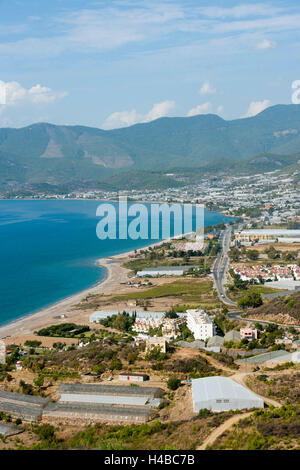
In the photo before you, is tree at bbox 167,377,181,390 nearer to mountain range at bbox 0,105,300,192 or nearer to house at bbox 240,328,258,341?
house at bbox 240,328,258,341

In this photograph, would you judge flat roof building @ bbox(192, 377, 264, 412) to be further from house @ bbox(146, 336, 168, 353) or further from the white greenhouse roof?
house @ bbox(146, 336, 168, 353)

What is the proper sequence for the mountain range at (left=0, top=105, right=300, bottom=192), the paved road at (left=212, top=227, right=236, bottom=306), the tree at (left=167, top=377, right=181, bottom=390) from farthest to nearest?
the mountain range at (left=0, top=105, right=300, bottom=192) < the paved road at (left=212, top=227, right=236, bottom=306) < the tree at (left=167, top=377, right=181, bottom=390)

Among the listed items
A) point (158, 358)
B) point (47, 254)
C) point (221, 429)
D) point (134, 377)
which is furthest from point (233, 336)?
point (47, 254)

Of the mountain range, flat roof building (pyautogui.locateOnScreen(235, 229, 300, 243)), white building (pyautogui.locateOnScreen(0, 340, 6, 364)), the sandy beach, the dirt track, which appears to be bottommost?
the sandy beach

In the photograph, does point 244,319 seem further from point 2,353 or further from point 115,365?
point 2,353

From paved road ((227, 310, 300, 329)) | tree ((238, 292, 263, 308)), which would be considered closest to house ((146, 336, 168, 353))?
paved road ((227, 310, 300, 329))

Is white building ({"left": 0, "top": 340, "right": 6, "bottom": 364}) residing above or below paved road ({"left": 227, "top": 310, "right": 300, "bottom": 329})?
below

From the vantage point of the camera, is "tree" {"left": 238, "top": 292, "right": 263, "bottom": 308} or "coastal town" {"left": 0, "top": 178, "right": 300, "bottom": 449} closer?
"coastal town" {"left": 0, "top": 178, "right": 300, "bottom": 449}

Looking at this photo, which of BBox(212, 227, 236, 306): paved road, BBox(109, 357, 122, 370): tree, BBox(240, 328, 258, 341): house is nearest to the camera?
BBox(109, 357, 122, 370): tree
